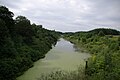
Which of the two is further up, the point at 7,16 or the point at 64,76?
the point at 7,16

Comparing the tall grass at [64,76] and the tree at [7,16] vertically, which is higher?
the tree at [7,16]

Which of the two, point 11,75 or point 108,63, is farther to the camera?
point 108,63

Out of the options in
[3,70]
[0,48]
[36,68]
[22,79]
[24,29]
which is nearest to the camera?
[3,70]

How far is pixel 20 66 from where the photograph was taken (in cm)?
1769

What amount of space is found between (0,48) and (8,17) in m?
7.30

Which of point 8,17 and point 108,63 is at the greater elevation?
point 8,17

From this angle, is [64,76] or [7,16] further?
[7,16]

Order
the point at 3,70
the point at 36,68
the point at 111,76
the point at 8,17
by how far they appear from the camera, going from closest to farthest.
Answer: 1. the point at 111,76
2. the point at 3,70
3. the point at 36,68
4. the point at 8,17

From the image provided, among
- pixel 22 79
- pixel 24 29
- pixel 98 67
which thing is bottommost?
pixel 22 79

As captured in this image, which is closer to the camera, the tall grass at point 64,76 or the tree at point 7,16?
the tall grass at point 64,76

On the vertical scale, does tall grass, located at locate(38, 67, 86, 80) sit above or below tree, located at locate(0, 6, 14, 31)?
below

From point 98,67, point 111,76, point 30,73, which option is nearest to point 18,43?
point 30,73

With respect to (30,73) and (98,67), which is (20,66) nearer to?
(30,73)

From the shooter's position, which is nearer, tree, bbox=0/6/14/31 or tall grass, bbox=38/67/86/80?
tall grass, bbox=38/67/86/80
